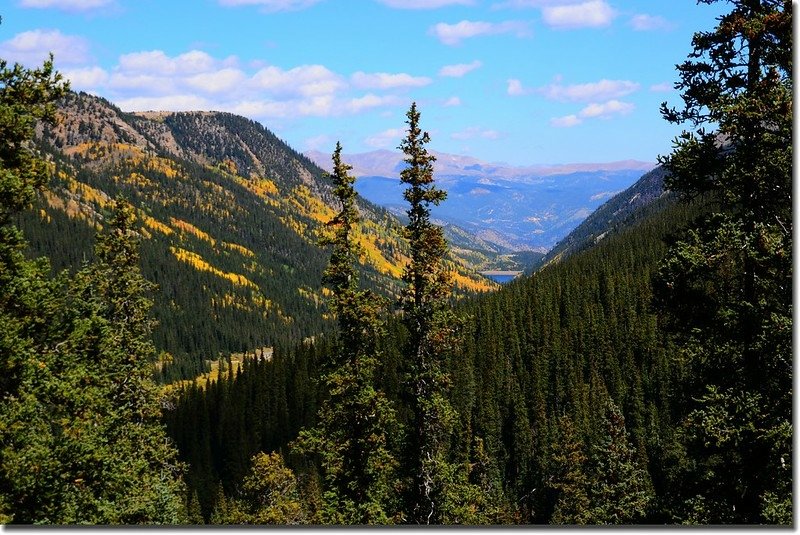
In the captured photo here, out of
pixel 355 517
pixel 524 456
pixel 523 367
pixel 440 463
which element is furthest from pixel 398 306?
pixel 523 367

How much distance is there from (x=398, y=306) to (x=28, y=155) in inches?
545

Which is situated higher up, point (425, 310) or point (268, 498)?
point (425, 310)

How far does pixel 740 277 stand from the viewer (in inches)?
552

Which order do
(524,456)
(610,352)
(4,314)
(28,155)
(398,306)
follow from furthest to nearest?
(610,352)
(524,456)
(398,306)
(28,155)
(4,314)

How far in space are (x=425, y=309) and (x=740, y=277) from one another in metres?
12.1

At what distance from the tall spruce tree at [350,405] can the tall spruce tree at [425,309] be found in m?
1.65

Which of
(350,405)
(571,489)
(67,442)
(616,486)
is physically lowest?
(571,489)

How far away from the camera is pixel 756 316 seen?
13.5 meters

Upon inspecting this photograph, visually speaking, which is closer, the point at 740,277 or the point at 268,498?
the point at 740,277

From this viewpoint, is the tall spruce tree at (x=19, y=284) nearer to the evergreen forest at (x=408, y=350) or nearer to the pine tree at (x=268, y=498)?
the evergreen forest at (x=408, y=350)

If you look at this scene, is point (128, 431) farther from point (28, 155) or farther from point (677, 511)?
point (677, 511)

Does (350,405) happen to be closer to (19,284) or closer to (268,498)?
(19,284)

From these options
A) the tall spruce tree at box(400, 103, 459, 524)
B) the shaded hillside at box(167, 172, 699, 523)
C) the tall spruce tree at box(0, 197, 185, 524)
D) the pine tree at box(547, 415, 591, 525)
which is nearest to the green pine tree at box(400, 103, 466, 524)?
the tall spruce tree at box(400, 103, 459, 524)

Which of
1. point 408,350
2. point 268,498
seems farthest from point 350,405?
point 268,498
